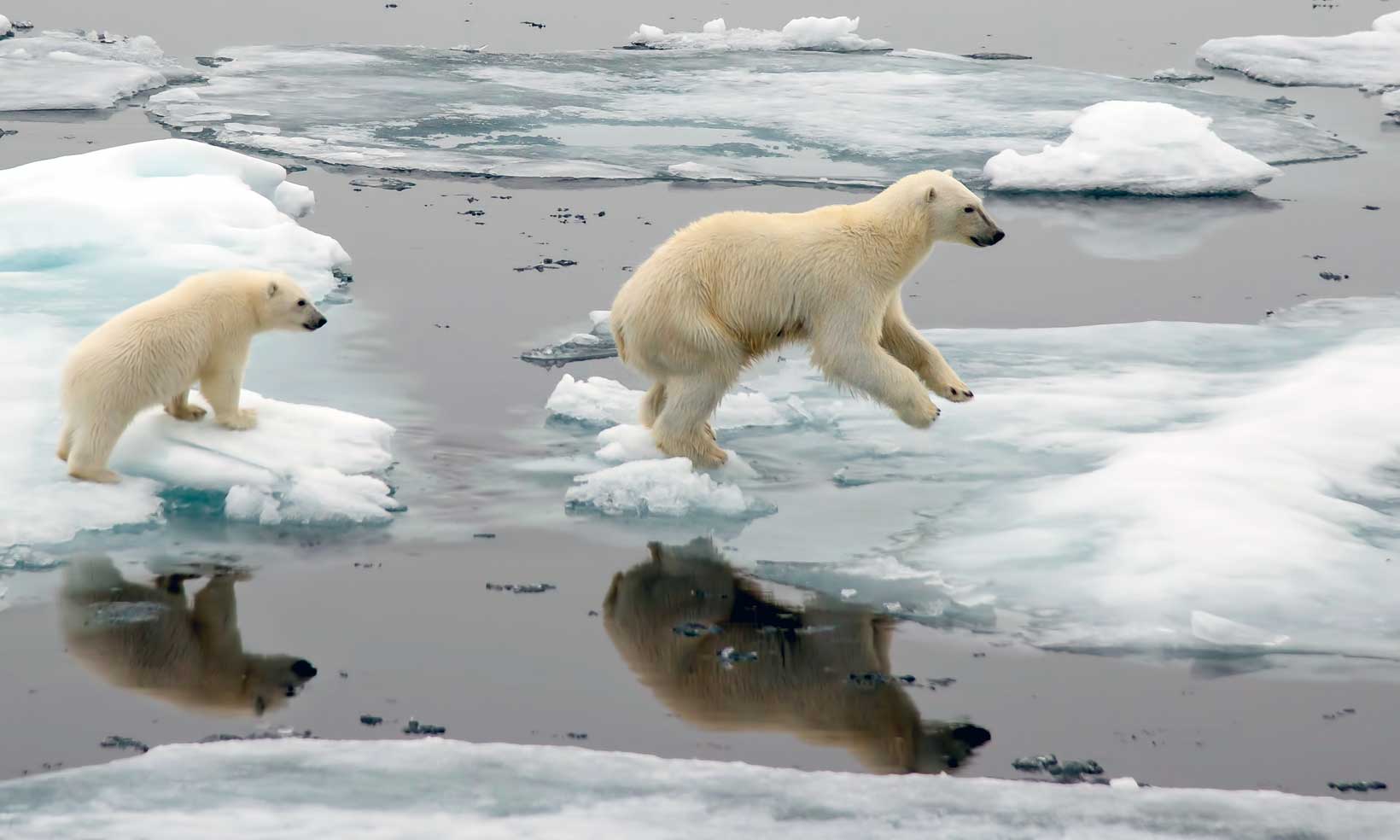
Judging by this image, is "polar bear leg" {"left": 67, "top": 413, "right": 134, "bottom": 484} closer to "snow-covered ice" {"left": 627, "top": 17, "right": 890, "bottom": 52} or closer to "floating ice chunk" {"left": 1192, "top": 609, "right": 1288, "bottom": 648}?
"floating ice chunk" {"left": 1192, "top": 609, "right": 1288, "bottom": 648}

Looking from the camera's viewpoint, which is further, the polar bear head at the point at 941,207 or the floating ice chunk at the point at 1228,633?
the polar bear head at the point at 941,207

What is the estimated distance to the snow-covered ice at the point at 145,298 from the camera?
539 cm

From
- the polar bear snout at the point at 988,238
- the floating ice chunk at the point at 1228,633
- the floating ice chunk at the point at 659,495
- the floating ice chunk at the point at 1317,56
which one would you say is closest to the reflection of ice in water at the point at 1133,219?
the polar bear snout at the point at 988,238

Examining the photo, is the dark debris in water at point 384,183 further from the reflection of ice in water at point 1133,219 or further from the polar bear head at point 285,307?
the polar bear head at point 285,307

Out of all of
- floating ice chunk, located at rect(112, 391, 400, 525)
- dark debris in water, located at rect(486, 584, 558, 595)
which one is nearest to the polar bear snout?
dark debris in water, located at rect(486, 584, 558, 595)

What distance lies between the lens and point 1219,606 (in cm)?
477

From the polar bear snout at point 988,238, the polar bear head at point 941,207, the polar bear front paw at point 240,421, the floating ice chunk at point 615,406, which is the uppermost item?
the polar bear head at point 941,207

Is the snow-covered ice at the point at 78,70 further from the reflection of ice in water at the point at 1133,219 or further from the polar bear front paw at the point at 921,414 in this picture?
the polar bear front paw at the point at 921,414

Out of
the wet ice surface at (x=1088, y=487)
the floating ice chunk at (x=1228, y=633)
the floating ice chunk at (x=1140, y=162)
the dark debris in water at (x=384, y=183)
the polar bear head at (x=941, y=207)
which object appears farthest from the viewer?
the floating ice chunk at (x=1140, y=162)

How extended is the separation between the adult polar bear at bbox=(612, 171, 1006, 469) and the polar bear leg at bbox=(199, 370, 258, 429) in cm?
138

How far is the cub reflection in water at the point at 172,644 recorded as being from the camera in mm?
4289

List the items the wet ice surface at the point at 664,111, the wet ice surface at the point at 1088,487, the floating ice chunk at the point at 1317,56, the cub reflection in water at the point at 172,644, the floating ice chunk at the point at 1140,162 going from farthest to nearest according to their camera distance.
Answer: the floating ice chunk at the point at 1317,56 → the wet ice surface at the point at 664,111 → the floating ice chunk at the point at 1140,162 → the wet ice surface at the point at 1088,487 → the cub reflection in water at the point at 172,644

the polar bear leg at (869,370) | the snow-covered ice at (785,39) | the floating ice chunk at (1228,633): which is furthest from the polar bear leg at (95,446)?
the snow-covered ice at (785,39)

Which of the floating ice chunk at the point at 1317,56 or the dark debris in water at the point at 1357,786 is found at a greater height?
the floating ice chunk at the point at 1317,56
